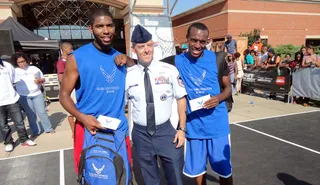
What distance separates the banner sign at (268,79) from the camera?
849cm

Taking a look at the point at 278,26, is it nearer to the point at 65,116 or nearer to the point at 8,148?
the point at 65,116

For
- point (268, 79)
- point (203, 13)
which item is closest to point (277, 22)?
point (203, 13)

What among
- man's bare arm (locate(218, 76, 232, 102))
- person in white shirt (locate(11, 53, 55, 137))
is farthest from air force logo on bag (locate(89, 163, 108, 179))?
person in white shirt (locate(11, 53, 55, 137))

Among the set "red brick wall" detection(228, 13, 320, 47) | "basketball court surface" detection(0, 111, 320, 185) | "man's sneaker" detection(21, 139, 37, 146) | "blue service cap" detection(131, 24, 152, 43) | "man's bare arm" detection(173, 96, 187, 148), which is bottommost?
"basketball court surface" detection(0, 111, 320, 185)

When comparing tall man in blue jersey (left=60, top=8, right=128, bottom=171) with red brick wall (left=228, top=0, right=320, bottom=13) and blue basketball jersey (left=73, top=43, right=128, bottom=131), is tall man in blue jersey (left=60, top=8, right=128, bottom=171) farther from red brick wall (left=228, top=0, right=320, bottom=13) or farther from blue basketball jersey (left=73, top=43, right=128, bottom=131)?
red brick wall (left=228, top=0, right=320, bottom=13)

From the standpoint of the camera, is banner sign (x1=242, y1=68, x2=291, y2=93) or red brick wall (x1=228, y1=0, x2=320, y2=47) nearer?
banner sign (x1=242, y1=68, x2=291, y2=93)

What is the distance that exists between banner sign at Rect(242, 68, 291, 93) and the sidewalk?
559mm

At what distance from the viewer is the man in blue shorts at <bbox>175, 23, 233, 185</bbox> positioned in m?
2.38

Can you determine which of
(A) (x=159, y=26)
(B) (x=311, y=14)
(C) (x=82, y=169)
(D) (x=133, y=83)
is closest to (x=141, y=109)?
(D) (x=133, y=83)

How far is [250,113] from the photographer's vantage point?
23.4ft

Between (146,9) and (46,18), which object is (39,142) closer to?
(146,9)

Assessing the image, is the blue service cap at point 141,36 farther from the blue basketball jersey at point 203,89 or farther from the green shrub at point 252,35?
the green shrub at point 252,35

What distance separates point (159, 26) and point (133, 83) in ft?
12.3

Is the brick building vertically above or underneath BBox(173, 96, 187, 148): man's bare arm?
above
